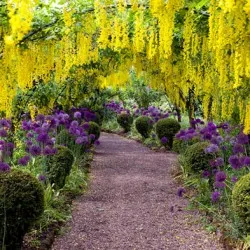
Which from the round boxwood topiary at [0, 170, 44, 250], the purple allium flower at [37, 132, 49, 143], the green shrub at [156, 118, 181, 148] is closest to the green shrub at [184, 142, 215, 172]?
the purple allium flower at [37, 132, 49, 143]

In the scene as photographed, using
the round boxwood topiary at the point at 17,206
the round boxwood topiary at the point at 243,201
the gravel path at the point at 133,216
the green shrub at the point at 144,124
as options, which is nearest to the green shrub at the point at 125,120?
the green shrub at the point at 144,124

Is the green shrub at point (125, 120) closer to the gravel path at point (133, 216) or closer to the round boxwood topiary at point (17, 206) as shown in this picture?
the gravel path at point (133, 216)

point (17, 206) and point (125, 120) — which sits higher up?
point (17, 206)

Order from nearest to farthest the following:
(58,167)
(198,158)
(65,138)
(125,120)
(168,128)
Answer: (58,167) < (198,158) < (65,138) < (168,128) < (125,120)

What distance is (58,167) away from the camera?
269 inches

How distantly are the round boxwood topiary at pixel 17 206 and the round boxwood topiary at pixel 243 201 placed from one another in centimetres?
190

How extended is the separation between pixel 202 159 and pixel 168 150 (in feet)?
20.7

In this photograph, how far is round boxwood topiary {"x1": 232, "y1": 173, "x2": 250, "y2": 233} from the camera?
175 inches

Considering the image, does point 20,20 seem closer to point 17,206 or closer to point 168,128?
point 17,206

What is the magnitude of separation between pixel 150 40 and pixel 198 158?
2767 millimetres

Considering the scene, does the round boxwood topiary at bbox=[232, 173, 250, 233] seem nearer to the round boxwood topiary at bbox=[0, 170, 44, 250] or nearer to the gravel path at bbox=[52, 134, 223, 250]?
the gravel path at bbox=[52, 134, 223, 250]

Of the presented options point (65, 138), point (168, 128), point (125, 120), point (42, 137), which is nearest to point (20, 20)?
point (42, 137)

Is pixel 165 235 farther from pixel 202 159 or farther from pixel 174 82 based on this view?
pixel 174 82

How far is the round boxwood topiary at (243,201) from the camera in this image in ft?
14.6
